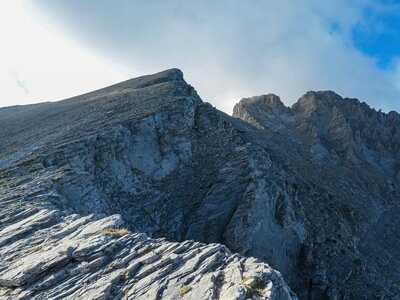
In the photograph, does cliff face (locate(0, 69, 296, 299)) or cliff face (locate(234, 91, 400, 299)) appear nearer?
cliff face (locate(0, 69, 296, 299))

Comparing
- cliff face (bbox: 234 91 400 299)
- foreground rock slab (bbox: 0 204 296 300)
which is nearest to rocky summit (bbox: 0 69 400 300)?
foreground rock slab (bbox: 0 204 296 300)

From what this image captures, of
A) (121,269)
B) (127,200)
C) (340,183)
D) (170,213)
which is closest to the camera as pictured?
(121,269)

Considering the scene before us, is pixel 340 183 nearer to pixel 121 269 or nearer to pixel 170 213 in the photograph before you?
pixel 170 213

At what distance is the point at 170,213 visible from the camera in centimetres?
3478

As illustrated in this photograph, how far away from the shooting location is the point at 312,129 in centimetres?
8375

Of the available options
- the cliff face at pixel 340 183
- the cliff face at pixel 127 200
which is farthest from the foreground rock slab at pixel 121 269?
the cliff face at pixel 340 183

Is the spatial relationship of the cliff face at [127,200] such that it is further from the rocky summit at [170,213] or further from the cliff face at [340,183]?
the cliff face at [340,183]

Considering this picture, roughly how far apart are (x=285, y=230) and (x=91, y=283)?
21367mm

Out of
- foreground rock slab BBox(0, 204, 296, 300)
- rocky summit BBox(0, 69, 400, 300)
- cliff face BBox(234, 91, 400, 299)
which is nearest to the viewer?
foreground rock slab BBox(0, 204, 296, 300)

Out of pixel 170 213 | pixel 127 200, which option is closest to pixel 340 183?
pixel 170 213

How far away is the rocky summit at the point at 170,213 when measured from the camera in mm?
16797

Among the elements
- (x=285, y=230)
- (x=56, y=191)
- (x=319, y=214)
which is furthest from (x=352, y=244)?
(x=56, y=191)

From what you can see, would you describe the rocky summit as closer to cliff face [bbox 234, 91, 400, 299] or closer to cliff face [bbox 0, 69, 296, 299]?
cliff face [bbox 0, 69, 296, 299]

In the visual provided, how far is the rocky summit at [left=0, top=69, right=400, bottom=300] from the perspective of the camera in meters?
16.8
